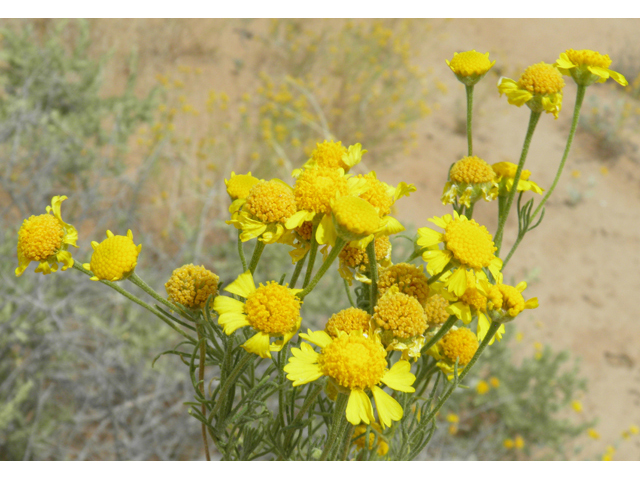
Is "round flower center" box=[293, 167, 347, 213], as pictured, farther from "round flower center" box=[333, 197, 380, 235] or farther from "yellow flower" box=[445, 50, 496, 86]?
"yellow flower" box=[445, 50, 496, 86]

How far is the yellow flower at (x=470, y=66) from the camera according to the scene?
872 millimetres

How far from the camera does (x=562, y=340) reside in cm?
323

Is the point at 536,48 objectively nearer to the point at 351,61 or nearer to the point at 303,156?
the point at 351,61

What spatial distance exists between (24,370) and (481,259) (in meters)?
2.16

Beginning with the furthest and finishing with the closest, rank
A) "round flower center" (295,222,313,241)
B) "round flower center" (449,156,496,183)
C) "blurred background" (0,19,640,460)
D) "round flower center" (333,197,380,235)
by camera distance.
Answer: "blurred background" (0,19,640,460), "round flower center" (449,156,496,183), "round flower center" (295,222,313,241), "round flower center" (333,197,380,235)

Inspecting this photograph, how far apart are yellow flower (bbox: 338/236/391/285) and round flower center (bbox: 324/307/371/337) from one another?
0.06m

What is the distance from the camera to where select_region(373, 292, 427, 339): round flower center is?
0.63 meters

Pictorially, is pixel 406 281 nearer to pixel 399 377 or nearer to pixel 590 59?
pixel 399 377

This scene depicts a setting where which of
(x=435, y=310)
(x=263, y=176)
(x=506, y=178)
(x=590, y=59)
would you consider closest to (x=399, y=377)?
(x=435, y=310)

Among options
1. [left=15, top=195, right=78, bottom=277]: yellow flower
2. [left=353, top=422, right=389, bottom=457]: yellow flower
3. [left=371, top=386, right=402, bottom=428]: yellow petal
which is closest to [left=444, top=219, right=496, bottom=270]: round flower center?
[left=371, top=386, right=402, bottom=428]: yellow petal

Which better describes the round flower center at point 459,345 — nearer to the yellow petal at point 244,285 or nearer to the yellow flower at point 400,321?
the yellow flower at point 400,321

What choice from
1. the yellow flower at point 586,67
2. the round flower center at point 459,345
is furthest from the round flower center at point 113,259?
the yellow flower at point 586,67

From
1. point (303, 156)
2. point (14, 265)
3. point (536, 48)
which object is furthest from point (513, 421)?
point (536, 48)

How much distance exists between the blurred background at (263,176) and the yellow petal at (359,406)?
5.18 ft
